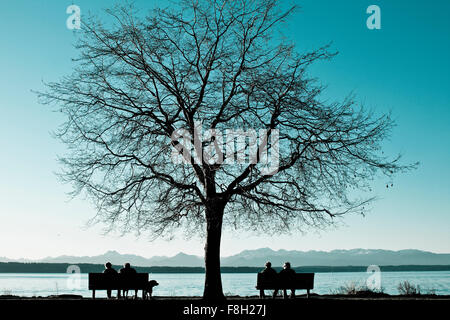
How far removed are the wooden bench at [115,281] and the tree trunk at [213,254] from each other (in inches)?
94.5

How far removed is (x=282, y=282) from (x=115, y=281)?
5.91 metres

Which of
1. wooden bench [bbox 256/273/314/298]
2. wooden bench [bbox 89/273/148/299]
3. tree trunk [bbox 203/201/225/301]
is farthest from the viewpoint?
wooden bench [bbox 256/273/314/298]

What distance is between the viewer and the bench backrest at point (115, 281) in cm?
1797

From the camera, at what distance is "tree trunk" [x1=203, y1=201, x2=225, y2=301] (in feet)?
57.9

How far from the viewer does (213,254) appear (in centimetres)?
1803

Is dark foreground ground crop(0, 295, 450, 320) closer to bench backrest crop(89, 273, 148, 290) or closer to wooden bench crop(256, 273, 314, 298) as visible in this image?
→ bench backrest crop(89, 273, 148, 290)

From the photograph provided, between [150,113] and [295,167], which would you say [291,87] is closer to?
[295,167]

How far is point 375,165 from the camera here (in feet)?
56.8

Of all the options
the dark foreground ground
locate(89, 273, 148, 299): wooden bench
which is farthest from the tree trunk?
the dark foreground ground
